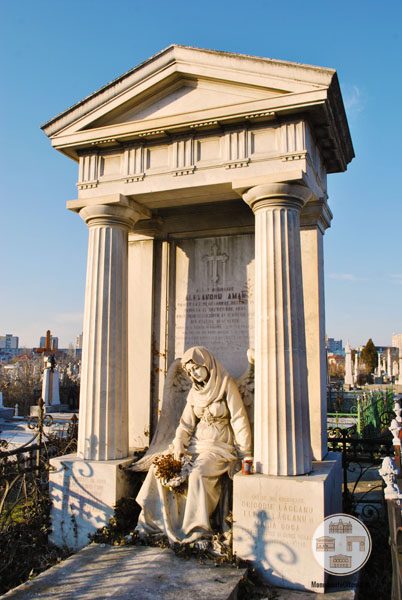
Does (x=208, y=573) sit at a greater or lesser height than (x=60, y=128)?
lesser

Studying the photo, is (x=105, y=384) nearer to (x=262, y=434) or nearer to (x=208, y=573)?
(x=262, y=434)

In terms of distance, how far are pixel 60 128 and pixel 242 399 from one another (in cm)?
437

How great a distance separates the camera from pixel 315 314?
6406mm

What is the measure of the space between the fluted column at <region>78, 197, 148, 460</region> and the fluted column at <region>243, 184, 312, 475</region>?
1.91 m

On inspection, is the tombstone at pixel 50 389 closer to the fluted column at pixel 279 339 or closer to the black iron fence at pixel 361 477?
the black iron fence at pixel 361 477

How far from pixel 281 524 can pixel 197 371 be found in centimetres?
195

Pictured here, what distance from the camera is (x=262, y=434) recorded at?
5418 mm

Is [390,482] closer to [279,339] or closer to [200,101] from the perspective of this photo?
[279,339]

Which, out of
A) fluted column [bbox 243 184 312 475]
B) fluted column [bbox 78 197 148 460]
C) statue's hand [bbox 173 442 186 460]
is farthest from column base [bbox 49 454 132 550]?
fluted column [bbox 243 184 312 475]

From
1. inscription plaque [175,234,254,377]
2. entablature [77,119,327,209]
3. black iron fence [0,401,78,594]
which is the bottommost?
black iron fence [0,401,78,594]

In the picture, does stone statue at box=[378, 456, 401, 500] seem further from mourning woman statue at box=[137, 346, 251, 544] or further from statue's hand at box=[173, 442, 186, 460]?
statue's hand at box=[173, 442, 186, 460]

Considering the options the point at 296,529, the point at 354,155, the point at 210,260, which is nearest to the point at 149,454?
the point at 296,529

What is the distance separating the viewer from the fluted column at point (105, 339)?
6.39 metres

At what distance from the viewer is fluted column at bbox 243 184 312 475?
5.34 m
